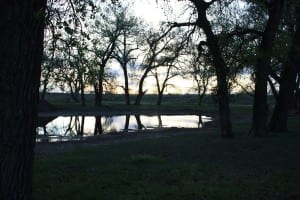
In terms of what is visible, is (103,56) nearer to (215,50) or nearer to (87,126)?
(215,50)

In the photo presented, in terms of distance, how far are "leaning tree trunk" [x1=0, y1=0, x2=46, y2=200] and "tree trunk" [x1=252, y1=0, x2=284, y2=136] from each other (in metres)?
16.0

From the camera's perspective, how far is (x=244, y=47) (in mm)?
21203

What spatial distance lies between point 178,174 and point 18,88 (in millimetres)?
7869

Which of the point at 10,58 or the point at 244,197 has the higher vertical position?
the point at 10,58

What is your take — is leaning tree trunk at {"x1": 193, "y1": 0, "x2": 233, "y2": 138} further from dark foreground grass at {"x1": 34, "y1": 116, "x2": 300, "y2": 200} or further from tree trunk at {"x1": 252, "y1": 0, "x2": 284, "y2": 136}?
dark foreground grass at {"x1": 34, "y1": 116, "x2": 300, "y2": 200}

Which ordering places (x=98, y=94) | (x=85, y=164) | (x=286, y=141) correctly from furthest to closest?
(x=98, y=94) < (x=286, y=141) < (x=85, y=164)

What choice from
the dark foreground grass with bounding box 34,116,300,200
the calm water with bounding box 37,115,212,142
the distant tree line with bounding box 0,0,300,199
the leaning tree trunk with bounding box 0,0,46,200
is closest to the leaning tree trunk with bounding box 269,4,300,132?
the distant tree line with bounding box 0,0,300,199

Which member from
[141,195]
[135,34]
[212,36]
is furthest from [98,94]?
[141,195]

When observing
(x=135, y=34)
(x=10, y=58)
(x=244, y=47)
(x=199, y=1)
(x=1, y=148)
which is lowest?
(x=1, y=148)

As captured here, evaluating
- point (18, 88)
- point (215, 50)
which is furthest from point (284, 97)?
point (18, 88)

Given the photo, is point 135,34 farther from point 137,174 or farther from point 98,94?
point 137,174

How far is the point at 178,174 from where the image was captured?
12609 mm

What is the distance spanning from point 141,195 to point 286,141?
41.6 ft

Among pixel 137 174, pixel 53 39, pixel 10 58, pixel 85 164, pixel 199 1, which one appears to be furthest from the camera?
pixel 199 1
